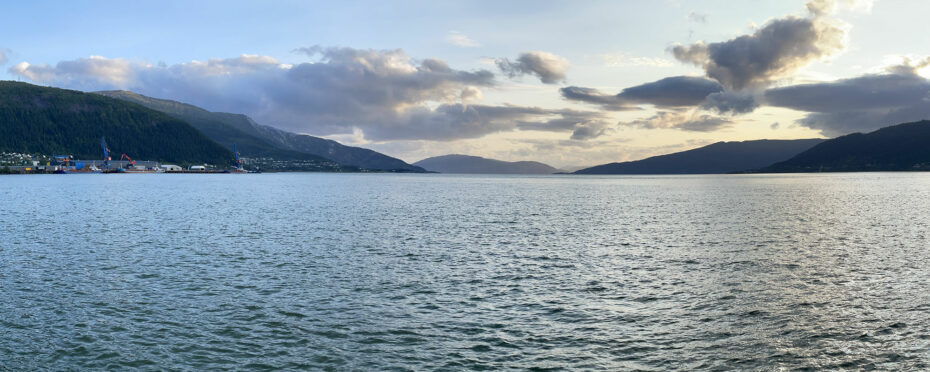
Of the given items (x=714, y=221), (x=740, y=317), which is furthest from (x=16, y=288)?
(x=714, y=221)

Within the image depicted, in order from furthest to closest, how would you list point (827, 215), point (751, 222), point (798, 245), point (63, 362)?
point (827, 215)
point (751, 222)
point (798, 245)
point (63, 362)

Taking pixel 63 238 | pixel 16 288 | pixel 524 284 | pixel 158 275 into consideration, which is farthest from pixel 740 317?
pixel 63 238

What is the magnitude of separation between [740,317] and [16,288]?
45911mm

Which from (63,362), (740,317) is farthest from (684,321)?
(63,362)

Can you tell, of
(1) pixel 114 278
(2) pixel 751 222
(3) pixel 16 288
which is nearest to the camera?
(3) pixel 16 288

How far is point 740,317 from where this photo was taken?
2931 centimetres

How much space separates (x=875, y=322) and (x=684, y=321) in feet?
33.1

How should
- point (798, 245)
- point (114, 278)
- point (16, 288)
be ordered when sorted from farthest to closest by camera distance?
point (798, 245) → point (114, 278) → point (16, 288)

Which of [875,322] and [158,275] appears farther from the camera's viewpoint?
[158,275]

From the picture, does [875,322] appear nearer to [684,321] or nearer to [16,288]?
[684,321]

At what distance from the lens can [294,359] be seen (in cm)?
2253

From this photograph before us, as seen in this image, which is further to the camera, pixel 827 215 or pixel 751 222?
pixel 827 215

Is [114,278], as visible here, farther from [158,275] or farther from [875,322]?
[875,322]

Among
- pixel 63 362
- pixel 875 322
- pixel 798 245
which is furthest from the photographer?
pixel 798 245
